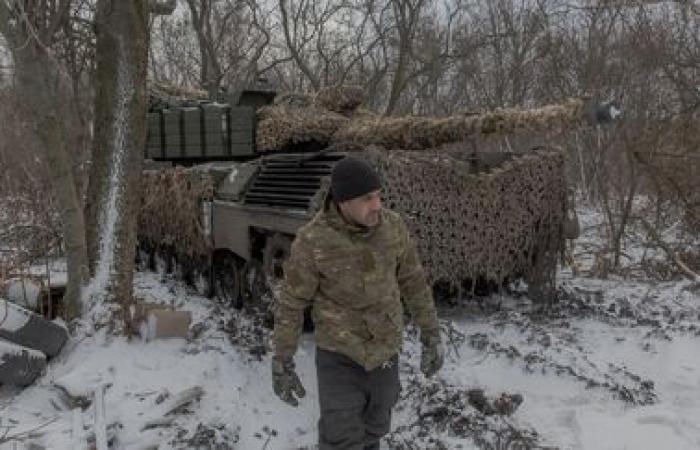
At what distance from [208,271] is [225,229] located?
45.8 inches

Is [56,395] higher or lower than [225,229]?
lower

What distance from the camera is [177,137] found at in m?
9.77

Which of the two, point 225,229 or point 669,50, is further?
point 669,50

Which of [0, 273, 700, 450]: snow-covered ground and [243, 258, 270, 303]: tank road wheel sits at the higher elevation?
[243, 258, 270, 303]: tank road wheel

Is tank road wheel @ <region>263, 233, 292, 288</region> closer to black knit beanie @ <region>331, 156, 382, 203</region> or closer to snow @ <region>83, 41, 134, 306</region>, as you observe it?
snow @ <region>83, 41, 134, 306</region>

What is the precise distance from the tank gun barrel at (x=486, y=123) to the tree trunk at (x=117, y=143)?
1792 millimetres

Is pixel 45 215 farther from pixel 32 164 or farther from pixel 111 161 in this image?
pixel 111 161

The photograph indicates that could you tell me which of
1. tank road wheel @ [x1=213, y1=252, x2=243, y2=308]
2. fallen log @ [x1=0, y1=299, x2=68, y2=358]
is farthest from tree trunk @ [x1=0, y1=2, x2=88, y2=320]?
tank road wheel @ [x1=213, y1=252, x2=243, y2=308]

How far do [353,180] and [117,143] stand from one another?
134 inches

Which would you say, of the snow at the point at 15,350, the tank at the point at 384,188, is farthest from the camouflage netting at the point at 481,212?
the snow at the point at 15,350

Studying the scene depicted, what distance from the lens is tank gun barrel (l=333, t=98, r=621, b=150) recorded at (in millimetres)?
6328

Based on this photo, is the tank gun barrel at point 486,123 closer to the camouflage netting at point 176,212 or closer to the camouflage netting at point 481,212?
the camouflage netting at point 481,212

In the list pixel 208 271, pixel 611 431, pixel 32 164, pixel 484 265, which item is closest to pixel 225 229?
pixel 208 271

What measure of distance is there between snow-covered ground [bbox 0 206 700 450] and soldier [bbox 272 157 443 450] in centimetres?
91
